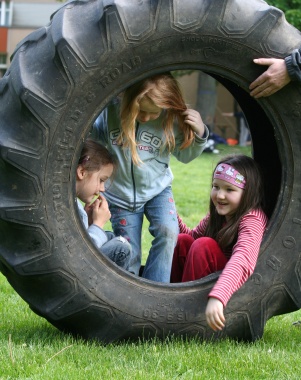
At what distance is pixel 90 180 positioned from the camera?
165 inches

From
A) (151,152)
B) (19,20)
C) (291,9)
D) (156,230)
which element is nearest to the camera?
(151,152)

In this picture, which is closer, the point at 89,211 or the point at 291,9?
the point at 89,211

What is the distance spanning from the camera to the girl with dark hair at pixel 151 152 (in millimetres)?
4129

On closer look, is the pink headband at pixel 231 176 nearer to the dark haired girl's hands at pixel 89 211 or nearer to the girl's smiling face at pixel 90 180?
the girl's smiling face at pixel 90 180

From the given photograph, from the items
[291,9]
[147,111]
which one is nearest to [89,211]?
[147,111]

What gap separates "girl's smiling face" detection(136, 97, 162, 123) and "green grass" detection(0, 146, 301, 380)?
3.84 ft

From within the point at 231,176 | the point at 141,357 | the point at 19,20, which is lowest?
the point at 141,357

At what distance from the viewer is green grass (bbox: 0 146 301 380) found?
334cm

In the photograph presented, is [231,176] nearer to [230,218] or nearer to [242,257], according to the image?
[230,218]

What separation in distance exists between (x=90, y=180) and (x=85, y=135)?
529mm

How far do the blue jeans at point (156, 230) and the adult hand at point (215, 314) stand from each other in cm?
74

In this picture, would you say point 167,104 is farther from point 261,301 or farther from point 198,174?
point 198,174

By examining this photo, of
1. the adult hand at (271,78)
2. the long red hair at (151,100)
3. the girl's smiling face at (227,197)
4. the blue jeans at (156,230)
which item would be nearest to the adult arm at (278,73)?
the adult hand at (271,78)

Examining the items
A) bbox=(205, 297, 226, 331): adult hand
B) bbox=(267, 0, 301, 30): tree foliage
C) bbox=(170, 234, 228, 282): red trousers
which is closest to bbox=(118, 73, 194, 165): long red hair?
bbox=(170, 234, 228, 282): red trousers
